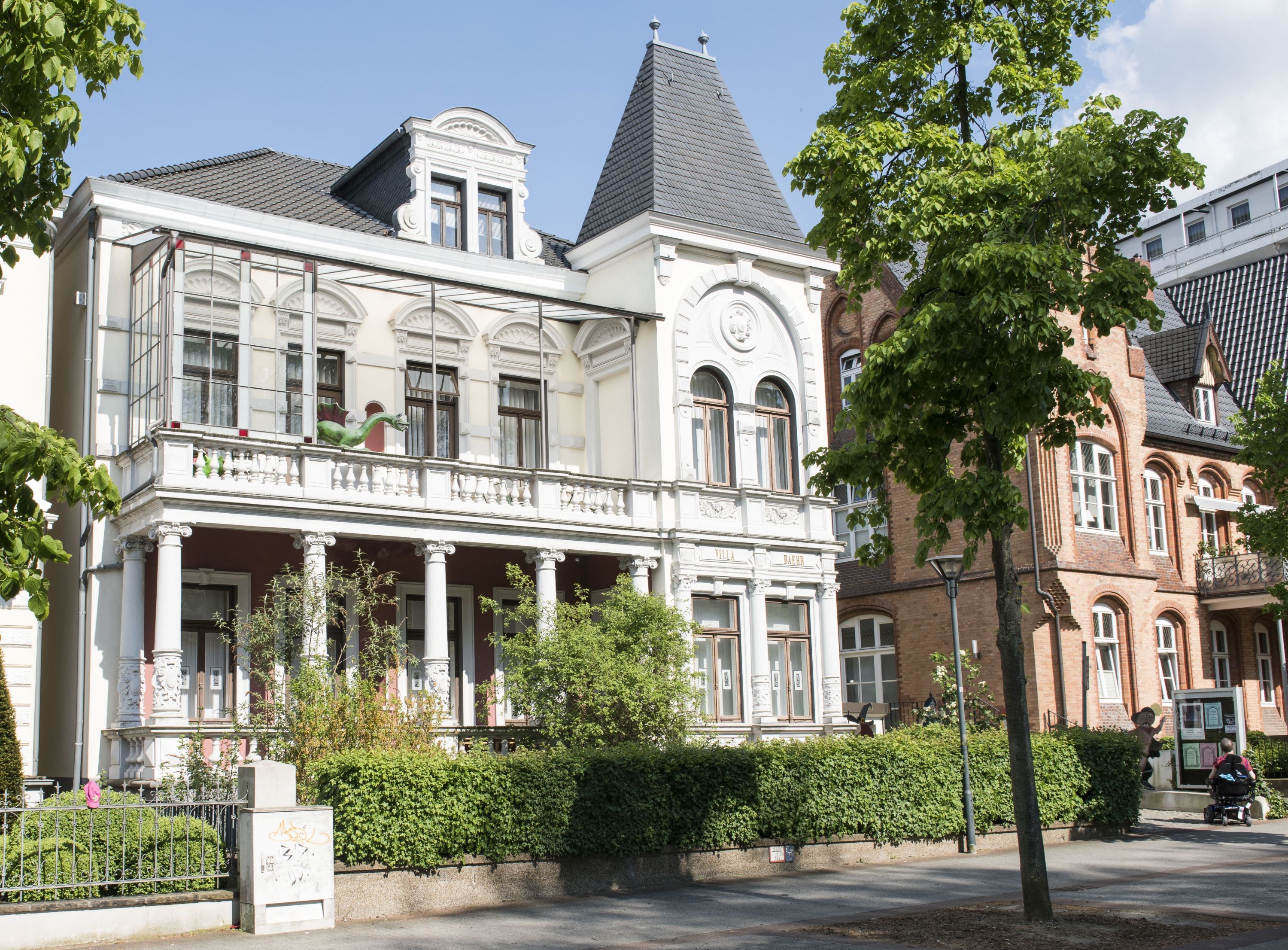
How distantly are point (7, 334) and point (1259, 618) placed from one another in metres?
32.2

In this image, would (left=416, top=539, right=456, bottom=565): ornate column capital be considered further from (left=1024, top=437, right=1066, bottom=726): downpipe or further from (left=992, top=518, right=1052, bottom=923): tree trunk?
(left=1024, top=437, right=1066, bottom=726): downpipe

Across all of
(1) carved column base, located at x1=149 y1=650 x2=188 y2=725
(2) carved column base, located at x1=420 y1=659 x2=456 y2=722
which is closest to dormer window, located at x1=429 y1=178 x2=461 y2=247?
(2) carved column base, located at x1=420 y1=659 x2=456 y2=722

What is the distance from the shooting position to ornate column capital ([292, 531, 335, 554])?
20547mm

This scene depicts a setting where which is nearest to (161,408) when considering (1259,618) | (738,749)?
(738,749)

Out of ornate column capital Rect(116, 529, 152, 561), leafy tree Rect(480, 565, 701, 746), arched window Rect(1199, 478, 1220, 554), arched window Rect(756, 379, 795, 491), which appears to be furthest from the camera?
Result: arched window Rect(1199, 478, 1220, 554)

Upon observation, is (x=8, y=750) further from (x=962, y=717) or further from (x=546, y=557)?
(x=962, y=717)

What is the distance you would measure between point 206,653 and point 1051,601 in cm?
1890

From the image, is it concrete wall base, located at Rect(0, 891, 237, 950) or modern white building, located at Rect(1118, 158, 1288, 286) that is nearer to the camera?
concrete wall base, located at Rect(0, 891, 237, 950)

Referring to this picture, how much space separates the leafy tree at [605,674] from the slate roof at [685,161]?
926cm

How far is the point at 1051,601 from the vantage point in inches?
1212

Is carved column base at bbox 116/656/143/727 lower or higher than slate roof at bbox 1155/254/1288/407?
lower

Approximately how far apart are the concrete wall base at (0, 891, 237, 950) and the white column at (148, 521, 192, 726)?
587 cm

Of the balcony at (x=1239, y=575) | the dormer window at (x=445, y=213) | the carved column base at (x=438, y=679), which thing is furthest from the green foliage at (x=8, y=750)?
the balcony at (x=1239, y=575)

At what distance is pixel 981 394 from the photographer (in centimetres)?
1355
